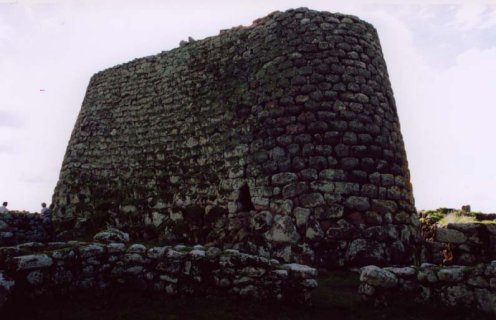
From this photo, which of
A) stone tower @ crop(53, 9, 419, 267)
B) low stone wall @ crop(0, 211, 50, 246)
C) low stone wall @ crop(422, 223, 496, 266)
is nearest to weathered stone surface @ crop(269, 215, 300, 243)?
stone tower @ crop(53, 9, 419, 267)

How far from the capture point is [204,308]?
5031 mm

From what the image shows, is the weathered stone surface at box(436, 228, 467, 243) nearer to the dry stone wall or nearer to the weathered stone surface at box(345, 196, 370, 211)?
the weathered stone surface at box(345, 196, 370, 211)

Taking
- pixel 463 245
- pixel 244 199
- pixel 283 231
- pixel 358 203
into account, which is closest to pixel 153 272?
pixel 283 231

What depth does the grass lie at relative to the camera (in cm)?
470

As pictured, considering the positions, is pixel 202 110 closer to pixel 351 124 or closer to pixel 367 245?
pixel 351 124

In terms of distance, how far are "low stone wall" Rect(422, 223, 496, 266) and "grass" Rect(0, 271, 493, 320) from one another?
3.48 meters

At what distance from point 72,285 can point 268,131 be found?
4851 mm

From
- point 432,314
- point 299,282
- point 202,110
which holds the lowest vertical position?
point 432,314

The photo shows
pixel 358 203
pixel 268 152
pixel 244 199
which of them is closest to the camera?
pixel 358 203

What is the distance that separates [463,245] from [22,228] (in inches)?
451

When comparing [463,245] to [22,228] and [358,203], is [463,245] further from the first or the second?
[22,228]

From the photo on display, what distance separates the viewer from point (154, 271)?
5551 millimetres

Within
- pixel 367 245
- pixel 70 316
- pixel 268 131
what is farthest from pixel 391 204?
pixel 70 316

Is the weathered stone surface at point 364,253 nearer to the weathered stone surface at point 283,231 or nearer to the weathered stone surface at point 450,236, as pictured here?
the weathered stone surface at point 283,231
